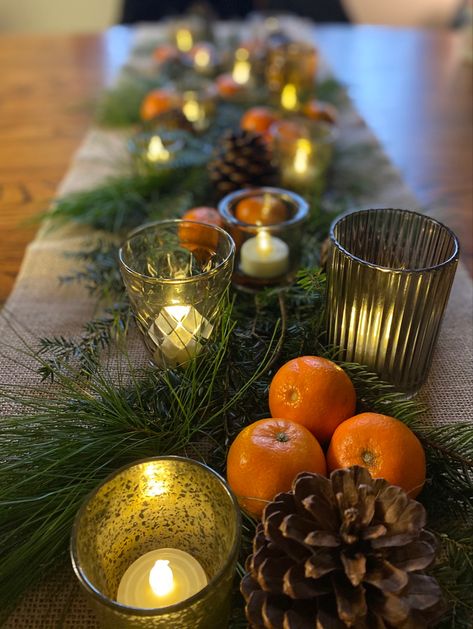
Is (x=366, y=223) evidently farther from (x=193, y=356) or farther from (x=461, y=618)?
(x=461, y=618)

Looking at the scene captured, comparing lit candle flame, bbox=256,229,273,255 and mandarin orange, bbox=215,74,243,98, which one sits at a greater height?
lit candle flame, bbox=256,229,273,255

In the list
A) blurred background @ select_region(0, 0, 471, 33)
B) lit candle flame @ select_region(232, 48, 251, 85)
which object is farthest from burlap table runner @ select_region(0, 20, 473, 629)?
blurred background @ select_region(0, 0, 471, 33)

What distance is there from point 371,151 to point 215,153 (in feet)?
1.08

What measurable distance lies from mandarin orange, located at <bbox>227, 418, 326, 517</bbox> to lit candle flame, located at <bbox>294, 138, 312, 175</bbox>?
0.57 meters

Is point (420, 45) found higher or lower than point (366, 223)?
lower

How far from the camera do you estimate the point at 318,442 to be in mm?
460

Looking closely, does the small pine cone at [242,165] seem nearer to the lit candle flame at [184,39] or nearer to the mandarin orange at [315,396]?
the mandarin orange at [315,396]

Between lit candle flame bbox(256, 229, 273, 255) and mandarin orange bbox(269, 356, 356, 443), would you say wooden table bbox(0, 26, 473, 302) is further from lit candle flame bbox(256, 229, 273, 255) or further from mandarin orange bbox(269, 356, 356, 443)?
mandarin orange bbox(269, 356, 356, 443)

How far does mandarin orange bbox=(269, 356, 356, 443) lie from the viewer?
46 cm

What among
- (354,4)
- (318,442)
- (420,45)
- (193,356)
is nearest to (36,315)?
(193,356)

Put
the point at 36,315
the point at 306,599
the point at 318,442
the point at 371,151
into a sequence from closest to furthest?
1. the point at 306,599
2. the point at 318,442
3. the point at 36,315
4. the point at 371,151

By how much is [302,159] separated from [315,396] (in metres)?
0.54

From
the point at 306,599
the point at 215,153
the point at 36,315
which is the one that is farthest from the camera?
the point at 215,153

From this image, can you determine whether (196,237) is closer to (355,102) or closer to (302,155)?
(302,155)
